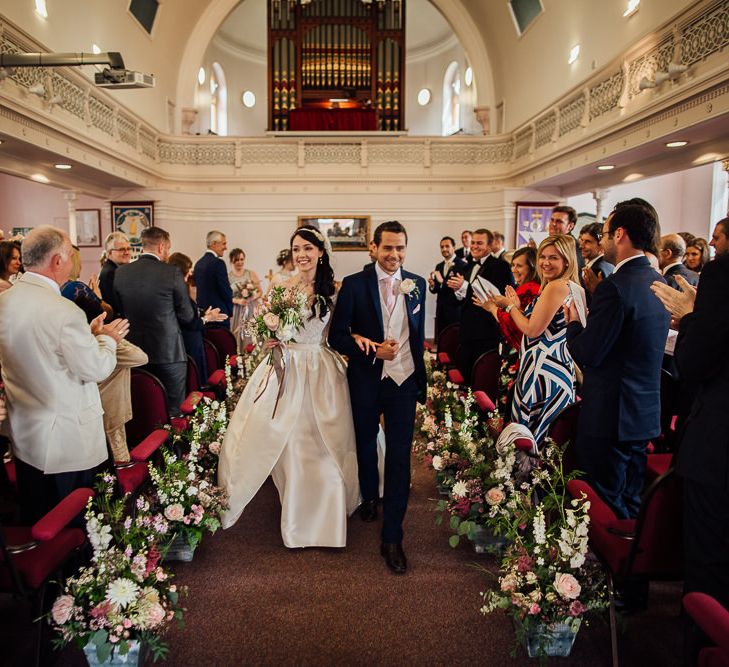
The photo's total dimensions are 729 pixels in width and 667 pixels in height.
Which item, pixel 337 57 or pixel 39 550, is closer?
pixel 39 550

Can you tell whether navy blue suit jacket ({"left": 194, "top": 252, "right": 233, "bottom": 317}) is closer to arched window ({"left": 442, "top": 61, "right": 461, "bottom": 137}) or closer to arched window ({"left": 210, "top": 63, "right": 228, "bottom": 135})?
arched window ({"left": 210, "top": 63, "right": 228, "bottom": 135})

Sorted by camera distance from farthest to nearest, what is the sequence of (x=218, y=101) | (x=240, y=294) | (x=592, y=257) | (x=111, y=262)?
(x=218, y=101) < (x=240, y=294) < (x=111, y=262) < (x=592, y=257)

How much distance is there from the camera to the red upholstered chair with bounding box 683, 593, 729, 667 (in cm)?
147

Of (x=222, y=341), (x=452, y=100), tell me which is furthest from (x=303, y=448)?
(x=452, y=100)

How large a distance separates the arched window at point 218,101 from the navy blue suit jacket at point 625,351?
15.6 m

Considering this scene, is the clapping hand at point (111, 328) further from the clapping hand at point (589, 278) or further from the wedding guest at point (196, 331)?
the clapping hand at point (589, 278)

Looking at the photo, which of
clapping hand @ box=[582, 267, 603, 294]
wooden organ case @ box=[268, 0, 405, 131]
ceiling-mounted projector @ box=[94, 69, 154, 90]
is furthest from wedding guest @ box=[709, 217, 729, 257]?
wooden organ case @ box=[268, 0, 405, 131]

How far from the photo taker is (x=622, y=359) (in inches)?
99.3

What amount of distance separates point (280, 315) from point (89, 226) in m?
10.7

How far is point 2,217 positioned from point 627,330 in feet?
45.5

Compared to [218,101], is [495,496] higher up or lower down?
lower down

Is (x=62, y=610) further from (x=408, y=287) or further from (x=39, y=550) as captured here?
(x=408, y=287)

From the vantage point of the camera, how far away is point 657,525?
2092 millimetres

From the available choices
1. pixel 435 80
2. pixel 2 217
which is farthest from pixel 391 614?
pixel 435 80
